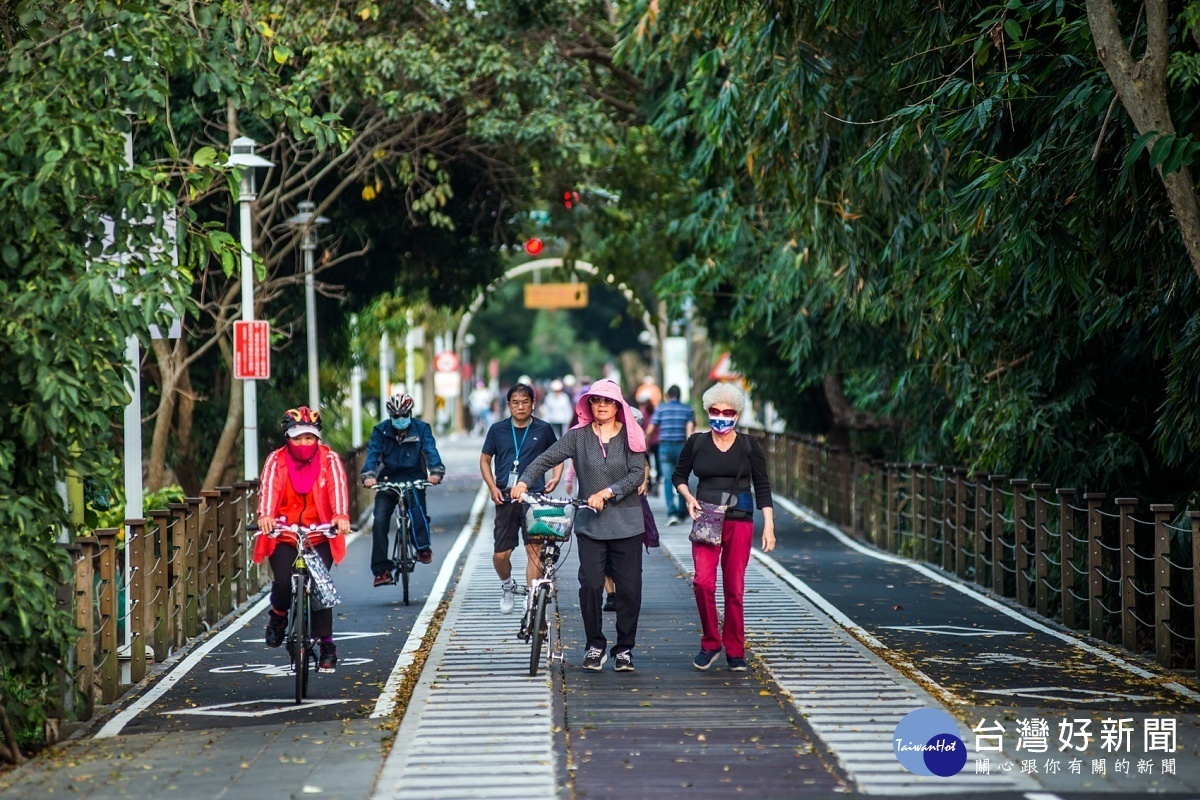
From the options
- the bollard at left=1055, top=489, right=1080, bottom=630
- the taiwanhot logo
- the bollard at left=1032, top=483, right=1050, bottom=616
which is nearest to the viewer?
the taiwanhot logo

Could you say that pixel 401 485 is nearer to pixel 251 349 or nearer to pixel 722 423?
pixel 251 349

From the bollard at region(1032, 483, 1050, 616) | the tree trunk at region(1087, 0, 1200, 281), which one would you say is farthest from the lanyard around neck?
the tree trunk at region(1087, 0, 1200, 281)

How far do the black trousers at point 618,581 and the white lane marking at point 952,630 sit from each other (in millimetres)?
3440

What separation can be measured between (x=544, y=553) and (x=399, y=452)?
16.0 feet

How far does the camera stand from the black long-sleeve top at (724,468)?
37.1 feet

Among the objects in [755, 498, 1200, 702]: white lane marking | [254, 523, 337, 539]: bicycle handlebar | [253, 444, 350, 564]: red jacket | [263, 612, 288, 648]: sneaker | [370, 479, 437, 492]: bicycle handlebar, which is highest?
[253, 444, 350, 564]: red jacket

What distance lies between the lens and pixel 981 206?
475 inches

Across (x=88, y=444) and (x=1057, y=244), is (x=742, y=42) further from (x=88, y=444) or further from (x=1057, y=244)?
(x=88, y=444)

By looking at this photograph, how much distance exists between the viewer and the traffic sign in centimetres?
1958

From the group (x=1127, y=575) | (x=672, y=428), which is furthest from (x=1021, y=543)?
(x=672, y=428)

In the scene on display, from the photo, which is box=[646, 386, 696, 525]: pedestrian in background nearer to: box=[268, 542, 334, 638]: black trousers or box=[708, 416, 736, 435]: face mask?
box=[708, 416, 736, 435]: face mask

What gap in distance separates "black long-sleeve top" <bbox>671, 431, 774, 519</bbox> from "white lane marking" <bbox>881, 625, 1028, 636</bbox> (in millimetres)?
3128

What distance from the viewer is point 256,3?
22.5m

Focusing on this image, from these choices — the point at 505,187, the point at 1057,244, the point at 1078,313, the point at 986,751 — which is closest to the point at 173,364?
the point at 505,187
